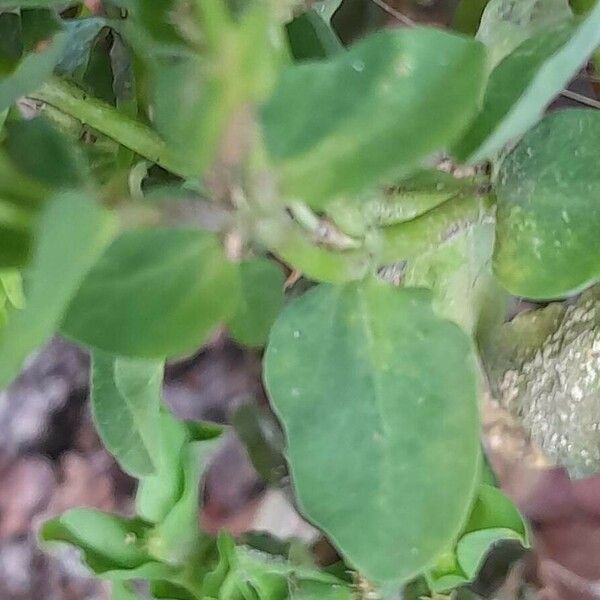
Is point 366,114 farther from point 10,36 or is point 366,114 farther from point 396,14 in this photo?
point 396,14

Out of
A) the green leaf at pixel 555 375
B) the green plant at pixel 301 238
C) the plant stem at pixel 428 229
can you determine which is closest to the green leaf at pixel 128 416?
the green plant at pixel 301 238

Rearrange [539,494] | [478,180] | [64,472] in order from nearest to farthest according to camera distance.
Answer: [478,180]
[539,494]
[64,472]

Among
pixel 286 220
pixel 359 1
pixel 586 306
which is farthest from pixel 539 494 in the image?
pixel 286 220

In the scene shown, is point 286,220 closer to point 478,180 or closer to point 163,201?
point 163,201

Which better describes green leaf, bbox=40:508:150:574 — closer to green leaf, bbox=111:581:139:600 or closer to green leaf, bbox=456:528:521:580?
green leaf, bbox=111:581:139:600

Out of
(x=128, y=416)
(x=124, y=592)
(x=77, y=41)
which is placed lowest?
(x=124, y=592)

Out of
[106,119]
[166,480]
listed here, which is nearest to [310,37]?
[106,119]

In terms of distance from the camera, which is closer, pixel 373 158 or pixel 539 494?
pixel 373 158
